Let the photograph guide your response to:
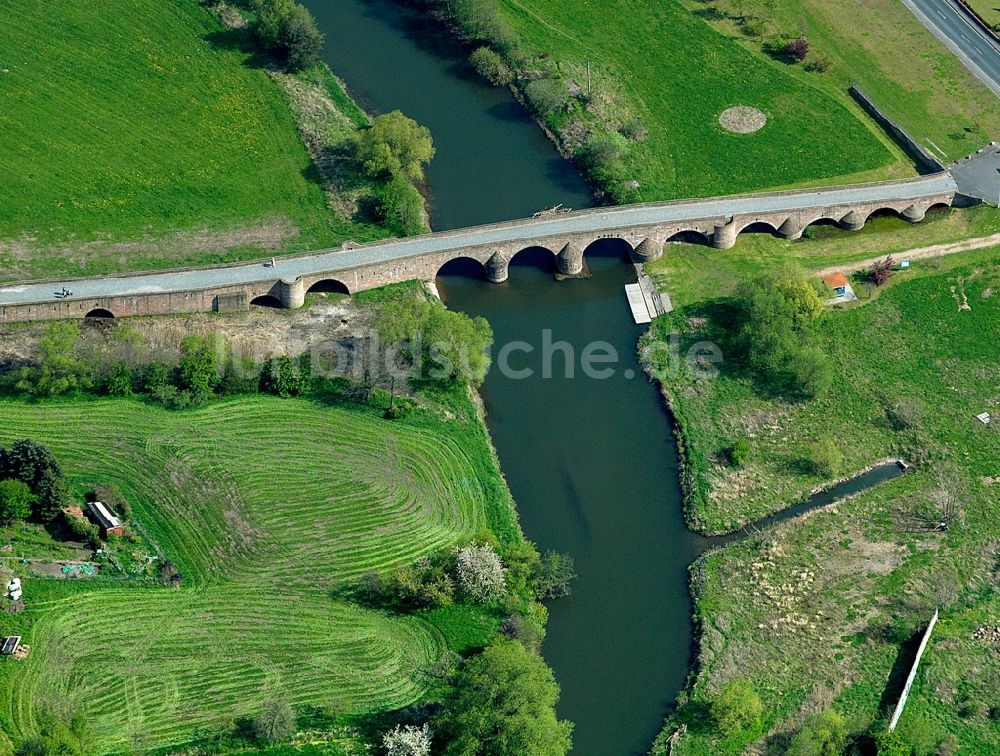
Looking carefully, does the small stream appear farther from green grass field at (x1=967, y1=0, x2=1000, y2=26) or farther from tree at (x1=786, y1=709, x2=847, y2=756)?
green grass field at (x1=967, y1=0, x2=1000, y2=26)

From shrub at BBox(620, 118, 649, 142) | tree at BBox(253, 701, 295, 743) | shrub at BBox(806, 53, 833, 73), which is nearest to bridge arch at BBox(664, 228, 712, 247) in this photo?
shrub at BBox(620, 118, 649, 142)

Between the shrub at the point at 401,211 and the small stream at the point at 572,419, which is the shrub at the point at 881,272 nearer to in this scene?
the small stream at the point at 572,419

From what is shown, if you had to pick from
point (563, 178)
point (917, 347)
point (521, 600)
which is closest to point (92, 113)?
point (563, 178)

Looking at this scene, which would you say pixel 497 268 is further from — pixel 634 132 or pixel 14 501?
pixel 14 501

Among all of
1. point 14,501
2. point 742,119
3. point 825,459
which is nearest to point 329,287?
point 14,501

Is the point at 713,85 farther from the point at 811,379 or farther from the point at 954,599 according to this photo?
the point at 954,599

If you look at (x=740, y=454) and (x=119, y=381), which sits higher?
(x=740, y=454)
